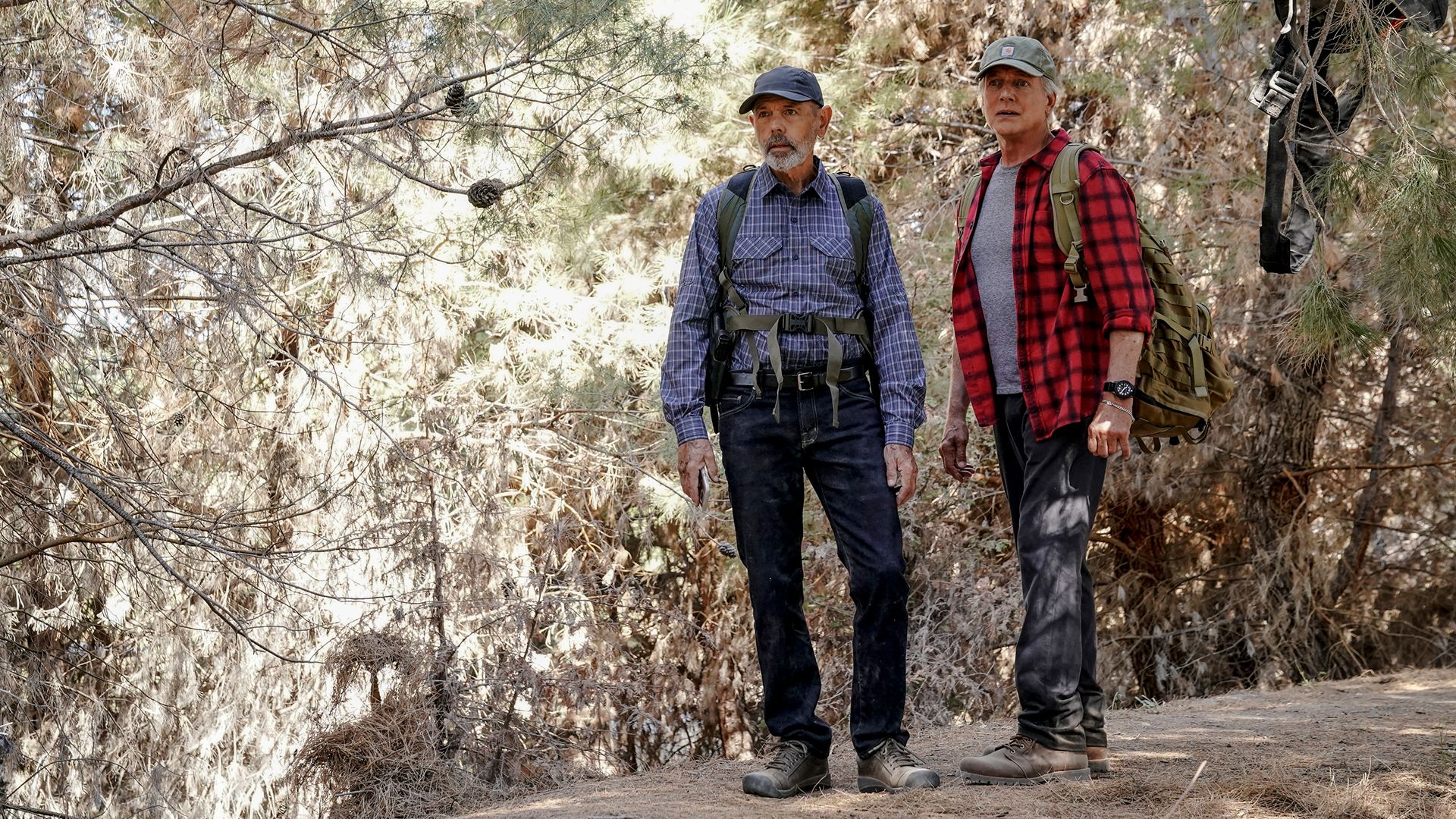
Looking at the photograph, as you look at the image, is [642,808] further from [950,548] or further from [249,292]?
[950,548]

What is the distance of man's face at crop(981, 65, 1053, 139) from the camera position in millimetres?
3219

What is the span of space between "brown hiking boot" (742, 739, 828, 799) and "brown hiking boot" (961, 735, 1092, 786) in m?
0.42

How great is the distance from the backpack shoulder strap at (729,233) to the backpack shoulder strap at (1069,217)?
0.80m

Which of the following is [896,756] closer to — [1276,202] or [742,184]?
[742,184]

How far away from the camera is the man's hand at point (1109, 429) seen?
9.82ft

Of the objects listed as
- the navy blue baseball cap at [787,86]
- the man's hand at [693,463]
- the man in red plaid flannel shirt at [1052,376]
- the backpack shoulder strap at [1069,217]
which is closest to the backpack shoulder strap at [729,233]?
the navy blue baseball cap at [787,86]

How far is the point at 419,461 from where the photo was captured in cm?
625

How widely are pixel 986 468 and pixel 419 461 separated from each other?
3283 millimetres

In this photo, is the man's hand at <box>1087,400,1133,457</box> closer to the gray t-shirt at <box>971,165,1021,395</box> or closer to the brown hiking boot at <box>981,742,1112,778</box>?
the gray t-shirt at <box>971,165,1021,395</box>

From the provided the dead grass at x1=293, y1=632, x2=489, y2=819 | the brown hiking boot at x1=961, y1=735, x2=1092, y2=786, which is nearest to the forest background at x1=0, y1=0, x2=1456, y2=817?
the dead grass at x1=293, y1=632, x2=489, y2=819

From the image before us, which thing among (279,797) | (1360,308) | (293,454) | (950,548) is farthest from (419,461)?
(1360,308)

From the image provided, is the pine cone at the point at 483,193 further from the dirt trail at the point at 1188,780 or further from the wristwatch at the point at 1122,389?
the wristwatch at the point at 1122,389

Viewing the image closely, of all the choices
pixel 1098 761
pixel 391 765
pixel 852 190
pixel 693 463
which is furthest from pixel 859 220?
pixel 391 765

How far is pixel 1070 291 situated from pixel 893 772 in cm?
128
